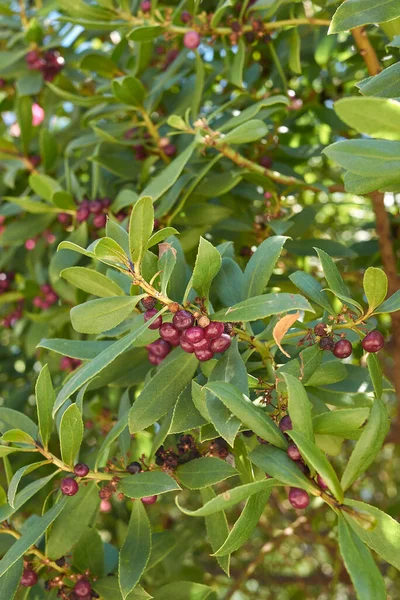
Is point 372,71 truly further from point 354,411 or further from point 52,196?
point 354,411

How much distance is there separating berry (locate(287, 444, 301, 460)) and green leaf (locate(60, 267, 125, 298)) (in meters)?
0.37

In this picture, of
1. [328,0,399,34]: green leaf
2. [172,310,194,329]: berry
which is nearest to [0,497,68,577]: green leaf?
[172,310,194,329]: berry

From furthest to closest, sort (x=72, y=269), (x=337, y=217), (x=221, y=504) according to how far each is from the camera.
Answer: (x=337, y=217), (x=72, y=269), (x=221, y=504)

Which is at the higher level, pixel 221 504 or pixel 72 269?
pixel 72 269

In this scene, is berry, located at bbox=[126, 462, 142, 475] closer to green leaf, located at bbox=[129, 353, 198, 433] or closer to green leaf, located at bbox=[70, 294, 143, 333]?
green leaf, located at bbox=[129, 353, 198, 433]

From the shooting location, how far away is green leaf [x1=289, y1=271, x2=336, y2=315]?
1.01m

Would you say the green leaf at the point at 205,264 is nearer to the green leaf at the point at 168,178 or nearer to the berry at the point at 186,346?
the berry at the point at 186,346

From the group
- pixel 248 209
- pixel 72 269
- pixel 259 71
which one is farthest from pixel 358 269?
pixel 72 269

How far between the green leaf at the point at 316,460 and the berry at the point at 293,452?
0.06 meters

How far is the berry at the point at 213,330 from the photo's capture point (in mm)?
984

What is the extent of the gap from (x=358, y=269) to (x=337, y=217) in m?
0.89

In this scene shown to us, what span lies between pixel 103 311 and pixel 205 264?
157 millimetres

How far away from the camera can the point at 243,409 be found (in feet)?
2.80

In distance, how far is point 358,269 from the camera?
213 cm
